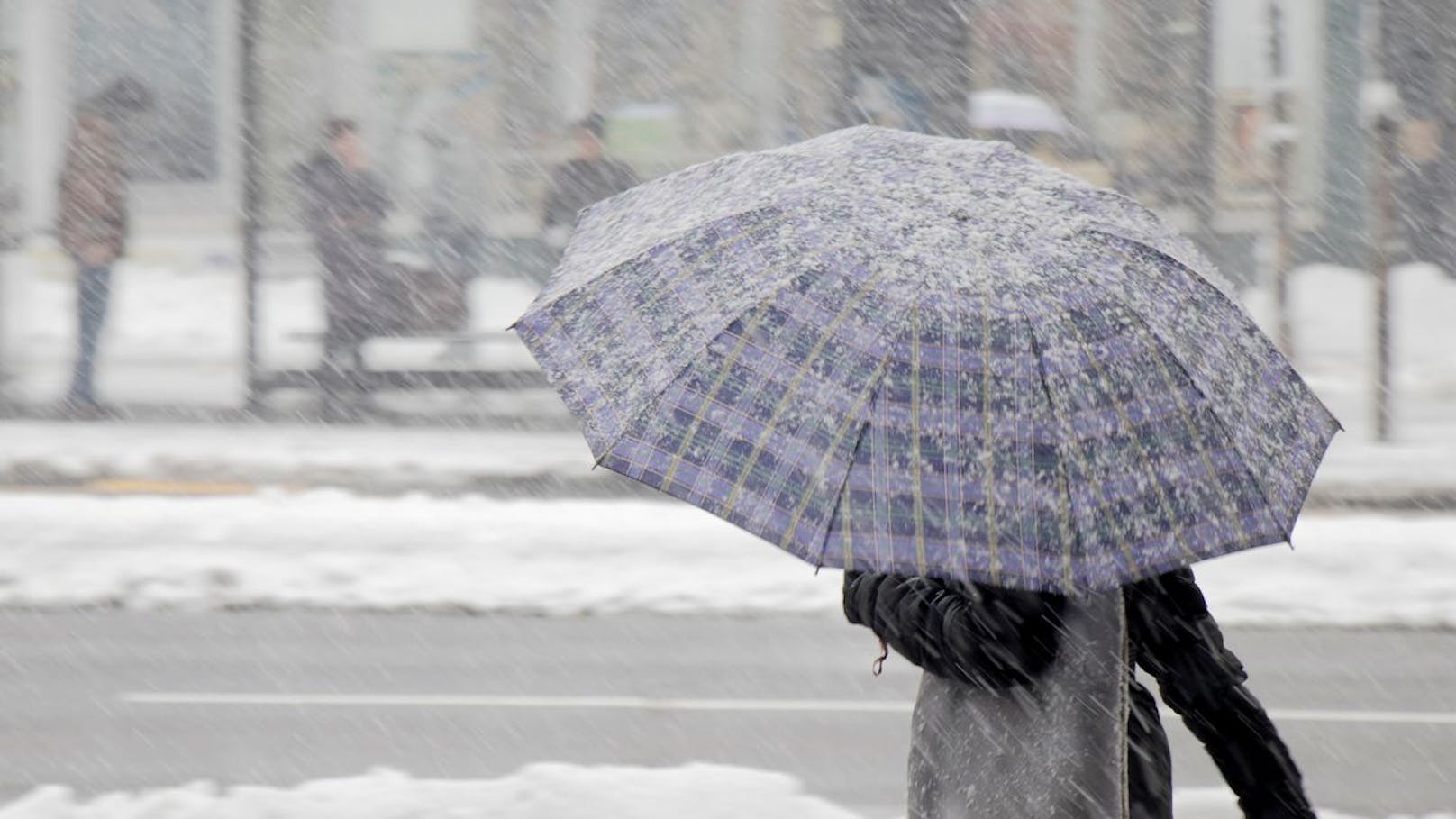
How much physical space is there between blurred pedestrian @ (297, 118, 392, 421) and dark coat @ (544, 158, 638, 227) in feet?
4.59

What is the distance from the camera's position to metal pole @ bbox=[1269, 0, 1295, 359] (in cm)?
1334

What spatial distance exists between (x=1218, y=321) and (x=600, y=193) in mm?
11720

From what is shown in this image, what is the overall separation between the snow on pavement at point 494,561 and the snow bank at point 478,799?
8.52 feet

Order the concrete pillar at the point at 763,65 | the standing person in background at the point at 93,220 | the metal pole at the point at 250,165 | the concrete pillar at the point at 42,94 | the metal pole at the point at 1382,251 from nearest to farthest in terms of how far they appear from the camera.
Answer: the metal pole at the point at 1382,251, the metal pole at the point at 250,165, the standing person in background at the point at 93,220, the concrete pillar at the point at 763,65, the concrete pillar at the point at 42,94

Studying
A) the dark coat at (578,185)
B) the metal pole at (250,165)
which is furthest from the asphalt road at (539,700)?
the dark coat at (578,185)

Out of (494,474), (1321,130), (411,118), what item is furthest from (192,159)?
(1321,130)

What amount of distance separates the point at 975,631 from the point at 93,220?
39.1ft

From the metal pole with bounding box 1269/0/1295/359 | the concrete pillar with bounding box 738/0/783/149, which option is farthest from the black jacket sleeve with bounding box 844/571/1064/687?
the concrete pillar with bounding box 738/0/783/149

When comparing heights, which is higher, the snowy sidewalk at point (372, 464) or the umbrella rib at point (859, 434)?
the umbrella rib at point (859, 434)

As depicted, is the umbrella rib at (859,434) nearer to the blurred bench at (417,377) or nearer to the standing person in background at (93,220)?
the blurred bench at (417,377)

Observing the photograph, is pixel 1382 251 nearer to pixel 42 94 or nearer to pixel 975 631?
pixel 975 631

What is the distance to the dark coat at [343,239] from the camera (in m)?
13.6

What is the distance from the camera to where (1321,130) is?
57.5ft

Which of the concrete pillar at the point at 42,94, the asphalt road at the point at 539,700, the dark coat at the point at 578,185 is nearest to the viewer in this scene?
the asphalt road at the point at 539,700
